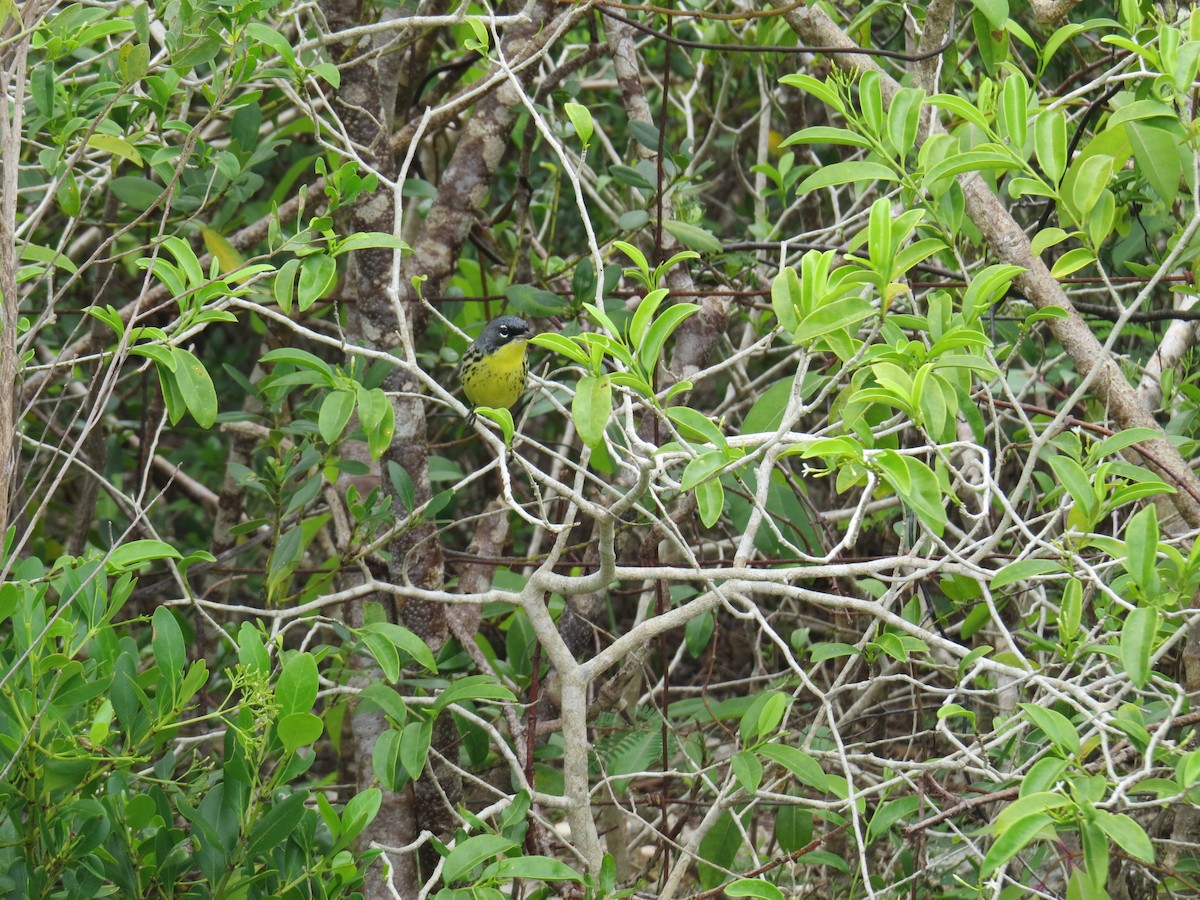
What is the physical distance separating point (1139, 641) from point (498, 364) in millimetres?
3154

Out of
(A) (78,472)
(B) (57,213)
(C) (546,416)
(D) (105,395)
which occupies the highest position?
(D) (105,395)

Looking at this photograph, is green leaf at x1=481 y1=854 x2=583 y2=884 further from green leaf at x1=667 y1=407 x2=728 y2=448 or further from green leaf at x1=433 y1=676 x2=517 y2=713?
green leaf at x1=667 y1=407 x2=728 y2=448

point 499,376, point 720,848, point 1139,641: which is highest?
point 1139,641

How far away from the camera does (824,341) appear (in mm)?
2305

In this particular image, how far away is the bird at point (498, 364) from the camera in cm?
459

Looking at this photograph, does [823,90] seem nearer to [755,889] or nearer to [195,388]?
[195,388]

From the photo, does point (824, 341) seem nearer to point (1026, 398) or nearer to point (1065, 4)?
point (1065, 4)

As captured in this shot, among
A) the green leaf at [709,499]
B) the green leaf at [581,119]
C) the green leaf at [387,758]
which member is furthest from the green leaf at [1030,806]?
the green leaf at [581,119]

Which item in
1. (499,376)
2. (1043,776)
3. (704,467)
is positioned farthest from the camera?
(499,376)

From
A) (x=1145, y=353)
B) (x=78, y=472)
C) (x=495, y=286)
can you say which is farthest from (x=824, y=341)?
(x=78, y=472)

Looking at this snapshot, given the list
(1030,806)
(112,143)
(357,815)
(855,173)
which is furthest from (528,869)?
(112,143)

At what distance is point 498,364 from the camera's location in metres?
4.71

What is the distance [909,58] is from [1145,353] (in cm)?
148

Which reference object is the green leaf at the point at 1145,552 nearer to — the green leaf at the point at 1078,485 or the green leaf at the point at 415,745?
the green leaf at the point at 1078,485
